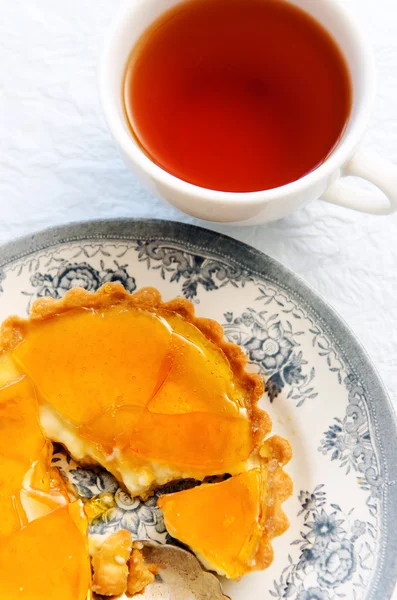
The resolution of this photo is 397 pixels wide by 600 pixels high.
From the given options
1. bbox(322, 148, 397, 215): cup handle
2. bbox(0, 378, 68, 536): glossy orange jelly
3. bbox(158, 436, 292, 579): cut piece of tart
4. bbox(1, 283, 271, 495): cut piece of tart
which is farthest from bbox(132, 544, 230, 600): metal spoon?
bbox(322, 148, 397, 215): cup handle

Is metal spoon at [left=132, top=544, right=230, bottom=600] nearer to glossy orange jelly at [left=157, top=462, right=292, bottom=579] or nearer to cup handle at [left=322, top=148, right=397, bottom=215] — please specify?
glossy orange jelly at [left=157, top=462, right=292, bottom=579]

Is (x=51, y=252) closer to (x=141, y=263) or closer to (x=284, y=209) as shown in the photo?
(x=141, y=263)

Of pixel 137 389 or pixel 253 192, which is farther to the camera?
pixel 137 389

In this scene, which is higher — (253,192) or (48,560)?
(253,192)

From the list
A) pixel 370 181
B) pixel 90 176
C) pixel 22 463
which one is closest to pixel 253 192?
pixel 370 181

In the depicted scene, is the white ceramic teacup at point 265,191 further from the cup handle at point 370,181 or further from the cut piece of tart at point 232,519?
the cut piece of tart at point 232,519

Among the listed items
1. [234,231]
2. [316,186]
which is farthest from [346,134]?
[234,231]

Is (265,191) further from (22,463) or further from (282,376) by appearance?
(22,463)
